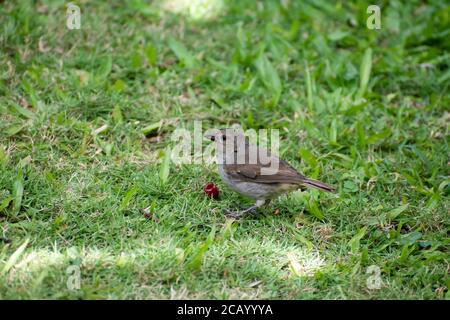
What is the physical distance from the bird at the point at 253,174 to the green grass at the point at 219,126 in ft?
0.75

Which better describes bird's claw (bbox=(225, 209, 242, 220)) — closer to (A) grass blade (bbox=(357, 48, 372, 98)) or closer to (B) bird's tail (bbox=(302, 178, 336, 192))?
(B) bird's tail (bbox=(302, 178, 336, 192))

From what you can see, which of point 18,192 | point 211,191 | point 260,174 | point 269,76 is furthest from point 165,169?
point 269,76

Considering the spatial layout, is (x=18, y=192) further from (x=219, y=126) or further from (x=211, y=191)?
(x=219, y=126)

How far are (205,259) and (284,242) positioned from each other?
0.81 m

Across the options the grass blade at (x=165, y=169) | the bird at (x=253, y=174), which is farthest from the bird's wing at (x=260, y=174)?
the grass blade at (x=165, y=169)

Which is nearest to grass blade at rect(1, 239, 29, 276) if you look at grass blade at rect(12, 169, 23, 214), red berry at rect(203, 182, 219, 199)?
grass blade at rect(12, 169, 23, 214)

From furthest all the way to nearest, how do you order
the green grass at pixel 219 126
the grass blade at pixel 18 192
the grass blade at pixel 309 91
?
the grass blade at pixel 309 91
the grass blade at pixel 18 192
the green grass at pixel 219 126

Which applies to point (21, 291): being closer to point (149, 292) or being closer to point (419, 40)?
point (149, 292)

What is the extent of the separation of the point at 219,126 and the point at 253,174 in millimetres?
1375

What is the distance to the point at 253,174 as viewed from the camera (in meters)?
5.70

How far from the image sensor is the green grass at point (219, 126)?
16.1ft

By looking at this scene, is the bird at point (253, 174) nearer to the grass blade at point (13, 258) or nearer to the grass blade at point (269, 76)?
the grass blade at point (269, 76)

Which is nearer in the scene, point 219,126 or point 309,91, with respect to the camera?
point 219,126
